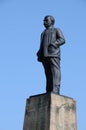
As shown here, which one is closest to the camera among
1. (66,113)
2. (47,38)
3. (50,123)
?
(50,123)

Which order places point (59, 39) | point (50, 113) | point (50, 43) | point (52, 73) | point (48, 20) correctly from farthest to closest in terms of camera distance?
point (48, 20) → point (59, 39) → point (50, 43) → point (52, 73) → point (50, 113)

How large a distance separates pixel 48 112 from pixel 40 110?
45 centimetres

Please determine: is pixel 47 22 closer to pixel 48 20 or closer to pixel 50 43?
pixel 48 20

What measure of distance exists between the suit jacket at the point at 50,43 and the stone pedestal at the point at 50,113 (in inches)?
61.6

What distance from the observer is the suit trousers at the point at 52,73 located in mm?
11812

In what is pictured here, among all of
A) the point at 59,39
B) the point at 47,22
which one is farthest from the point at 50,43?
the point at 47,22

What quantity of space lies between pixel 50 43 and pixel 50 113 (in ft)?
8.82

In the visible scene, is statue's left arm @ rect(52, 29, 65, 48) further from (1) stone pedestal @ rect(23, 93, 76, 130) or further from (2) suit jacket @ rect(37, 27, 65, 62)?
(1) stone pedestal @ rect(23, 93, 76, 130)

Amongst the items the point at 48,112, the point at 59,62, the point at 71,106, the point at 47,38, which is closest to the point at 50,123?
the point at 48,112

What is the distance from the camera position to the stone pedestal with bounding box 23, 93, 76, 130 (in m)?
11.0

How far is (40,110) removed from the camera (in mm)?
11422

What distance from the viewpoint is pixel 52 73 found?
11922mm

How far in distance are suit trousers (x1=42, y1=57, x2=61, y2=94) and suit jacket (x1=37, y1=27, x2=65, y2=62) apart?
19cm

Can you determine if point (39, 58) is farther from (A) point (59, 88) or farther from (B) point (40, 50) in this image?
(A) point (59, 88)
